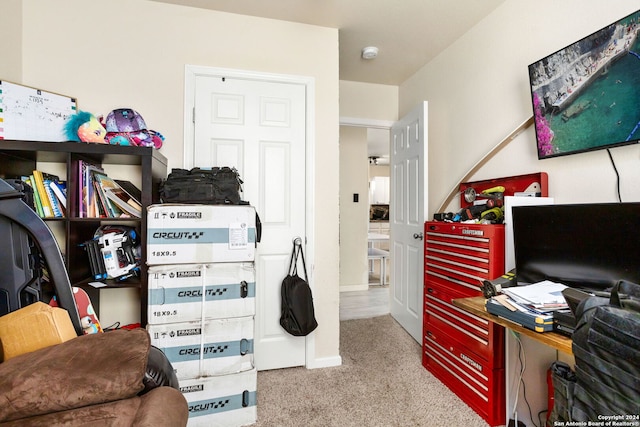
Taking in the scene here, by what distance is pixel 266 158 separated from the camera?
7.25 feet

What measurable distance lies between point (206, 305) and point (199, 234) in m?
0.40

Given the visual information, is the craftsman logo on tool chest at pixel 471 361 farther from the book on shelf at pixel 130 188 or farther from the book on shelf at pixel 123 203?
the book on shelf at pixel 130 188

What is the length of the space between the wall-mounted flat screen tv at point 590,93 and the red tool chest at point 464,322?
58cm

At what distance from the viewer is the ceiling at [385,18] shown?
6.53 ft

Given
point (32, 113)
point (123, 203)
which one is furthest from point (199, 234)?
point (32, 113)

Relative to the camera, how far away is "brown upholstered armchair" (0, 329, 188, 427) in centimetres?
73

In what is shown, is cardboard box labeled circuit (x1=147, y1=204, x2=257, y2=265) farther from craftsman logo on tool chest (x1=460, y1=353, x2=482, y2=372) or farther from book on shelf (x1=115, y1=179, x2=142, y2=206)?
craftsman logo on tool chest (x1=460, y1=353, x2=482, y2=372)

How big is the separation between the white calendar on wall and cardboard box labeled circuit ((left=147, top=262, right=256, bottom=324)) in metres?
1.07

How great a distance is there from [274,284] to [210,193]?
0.91 m

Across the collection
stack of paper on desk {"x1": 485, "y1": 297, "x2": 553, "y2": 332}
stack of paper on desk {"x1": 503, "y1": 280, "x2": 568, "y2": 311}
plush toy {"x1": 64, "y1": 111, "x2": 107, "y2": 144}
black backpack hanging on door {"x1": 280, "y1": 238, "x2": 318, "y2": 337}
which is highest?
plush toy {"x1": 64, "y1": 111, "x2": 107, "y2": 144}

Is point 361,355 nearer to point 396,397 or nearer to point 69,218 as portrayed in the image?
point 396,397

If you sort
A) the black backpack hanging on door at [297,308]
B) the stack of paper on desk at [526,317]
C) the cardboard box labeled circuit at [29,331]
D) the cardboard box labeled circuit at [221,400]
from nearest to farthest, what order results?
the cardboard box labeled circuit at [29,331]
the stack of paper on desk at [526,317]
the cardboard box labeled circuit at [221,400]
the black backpack hanging on door at [297,308]

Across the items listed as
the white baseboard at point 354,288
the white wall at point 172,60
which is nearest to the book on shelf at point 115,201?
the white wall at point 172,60

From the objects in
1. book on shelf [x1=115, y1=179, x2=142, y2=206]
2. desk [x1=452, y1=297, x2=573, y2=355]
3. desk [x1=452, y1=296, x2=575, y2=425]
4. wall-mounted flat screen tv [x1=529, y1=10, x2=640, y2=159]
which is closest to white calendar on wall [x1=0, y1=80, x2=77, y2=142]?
book on shelf [x1=115, y1=179, x2=142, y2=206]
